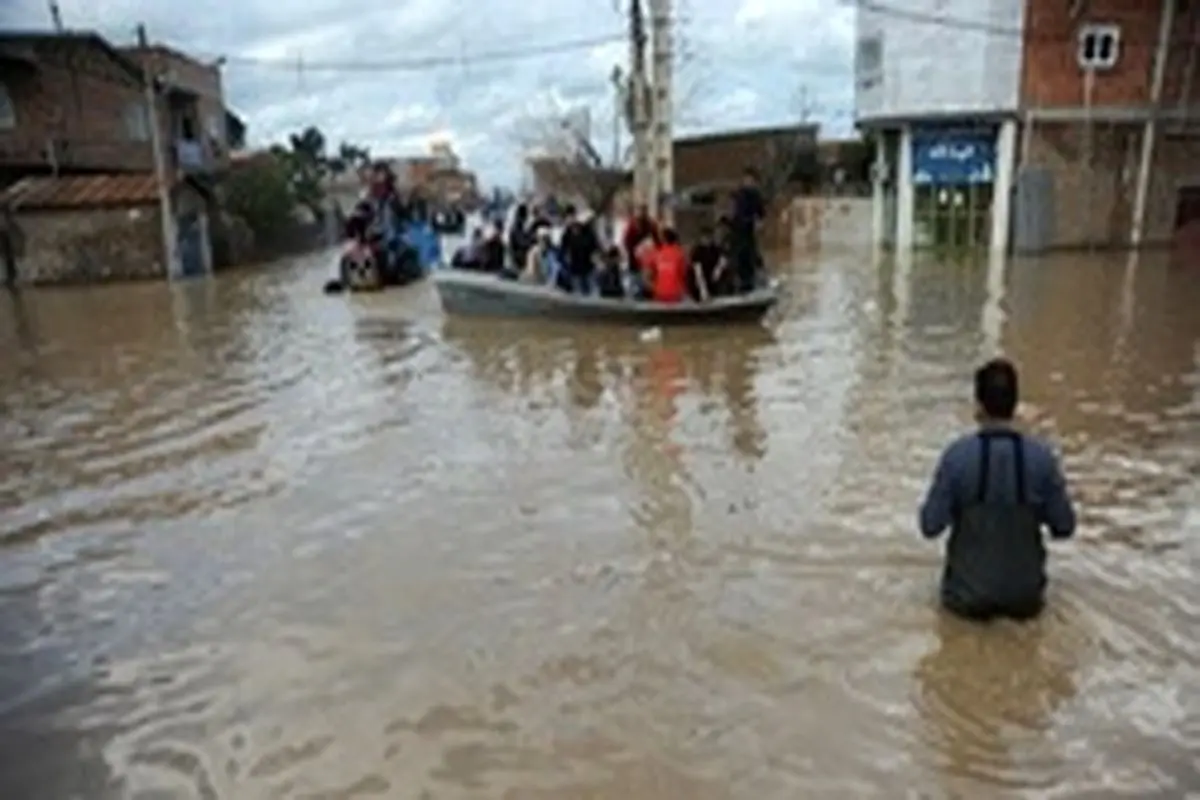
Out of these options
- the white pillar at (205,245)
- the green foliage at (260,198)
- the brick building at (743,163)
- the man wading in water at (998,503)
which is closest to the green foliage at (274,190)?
the green foliage at (260,198)

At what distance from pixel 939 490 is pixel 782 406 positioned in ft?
19.3

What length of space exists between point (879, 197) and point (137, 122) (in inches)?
921

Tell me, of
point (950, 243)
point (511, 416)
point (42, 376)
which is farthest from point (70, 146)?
point (511, 416)

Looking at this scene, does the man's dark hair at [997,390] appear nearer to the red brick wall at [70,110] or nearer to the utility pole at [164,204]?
the utility pole at [164,204]

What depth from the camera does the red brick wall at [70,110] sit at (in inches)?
1273

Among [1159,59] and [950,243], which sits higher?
[1159,59]

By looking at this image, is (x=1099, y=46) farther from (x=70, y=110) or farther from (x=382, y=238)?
(x=70, y=110)

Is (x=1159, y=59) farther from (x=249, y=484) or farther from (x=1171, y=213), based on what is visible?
(x=249, y=484)

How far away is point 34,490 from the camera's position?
890 centimetres

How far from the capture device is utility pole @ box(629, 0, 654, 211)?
1925 centimetres

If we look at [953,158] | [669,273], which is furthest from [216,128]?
[669,273]

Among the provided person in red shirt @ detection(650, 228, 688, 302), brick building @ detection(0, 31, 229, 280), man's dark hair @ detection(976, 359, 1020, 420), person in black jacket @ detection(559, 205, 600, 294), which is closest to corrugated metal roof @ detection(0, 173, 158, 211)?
brick building @ detection(0, 31, 229, 280)

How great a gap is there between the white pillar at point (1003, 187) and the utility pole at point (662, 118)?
14251 millimetres

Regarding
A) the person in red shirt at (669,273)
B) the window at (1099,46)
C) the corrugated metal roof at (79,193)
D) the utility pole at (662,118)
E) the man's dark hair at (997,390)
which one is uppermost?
the window at (1099,46)
